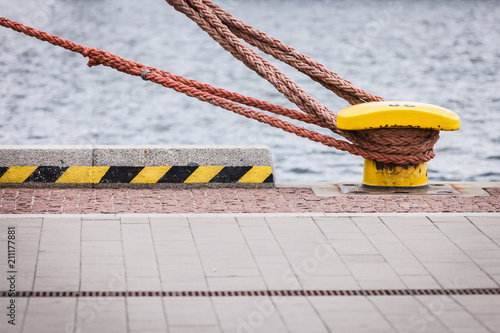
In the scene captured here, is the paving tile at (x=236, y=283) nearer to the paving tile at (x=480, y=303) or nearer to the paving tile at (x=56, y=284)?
the paving tile at (x=56, y=284)

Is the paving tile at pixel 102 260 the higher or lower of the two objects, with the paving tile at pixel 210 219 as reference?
higher

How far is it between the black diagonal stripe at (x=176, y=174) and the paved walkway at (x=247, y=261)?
0.14 meters

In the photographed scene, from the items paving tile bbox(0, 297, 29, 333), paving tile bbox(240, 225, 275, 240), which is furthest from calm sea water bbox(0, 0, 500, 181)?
paving tile bbox(0, 297, 29, 333)

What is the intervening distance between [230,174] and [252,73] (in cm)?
1963

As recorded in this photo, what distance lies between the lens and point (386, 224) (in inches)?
261

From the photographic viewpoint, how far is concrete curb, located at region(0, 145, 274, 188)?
24.4 feet

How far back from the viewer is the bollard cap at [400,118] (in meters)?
7.51

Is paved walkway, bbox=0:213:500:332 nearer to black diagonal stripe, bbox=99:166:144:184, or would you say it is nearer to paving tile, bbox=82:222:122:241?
paving tile, bbox=82:222:122:241

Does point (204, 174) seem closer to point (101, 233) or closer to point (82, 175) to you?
point (82, 175)

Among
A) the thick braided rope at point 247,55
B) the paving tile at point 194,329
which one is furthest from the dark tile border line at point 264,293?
the thick braided rope at point 247,55

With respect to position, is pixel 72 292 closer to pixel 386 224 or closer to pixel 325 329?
pixel 325 329

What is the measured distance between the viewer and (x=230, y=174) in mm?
7648

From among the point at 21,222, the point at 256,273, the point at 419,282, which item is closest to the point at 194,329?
the point at 256,273

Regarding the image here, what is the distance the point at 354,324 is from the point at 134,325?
1.18m
